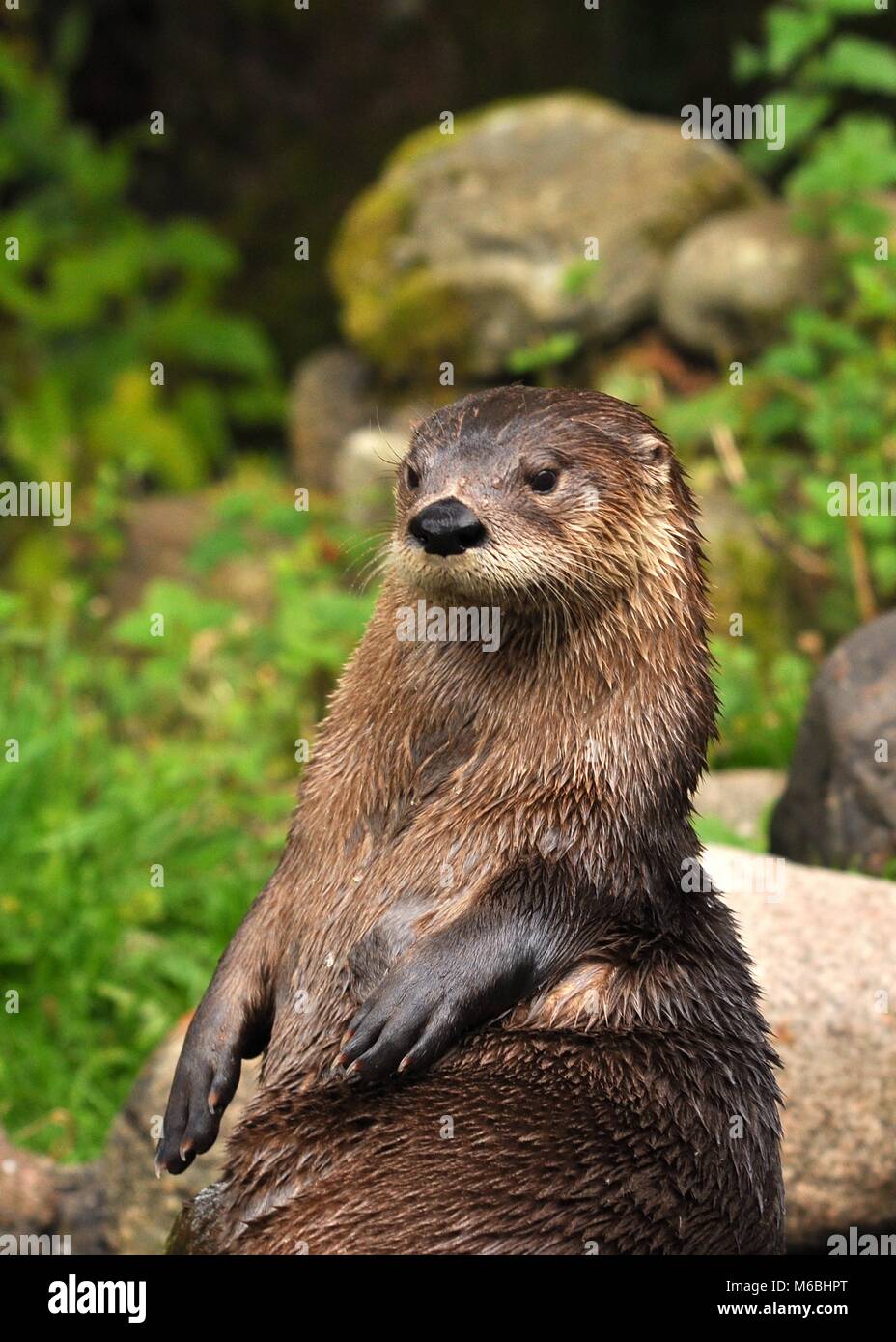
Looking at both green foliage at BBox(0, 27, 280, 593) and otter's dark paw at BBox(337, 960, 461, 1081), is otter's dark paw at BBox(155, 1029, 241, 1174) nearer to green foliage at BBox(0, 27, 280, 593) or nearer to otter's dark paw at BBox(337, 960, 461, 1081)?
otter's dark paw at BBox(337, 960, 461, 1081)

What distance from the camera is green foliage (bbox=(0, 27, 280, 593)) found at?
8.88 meters

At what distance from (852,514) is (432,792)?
3.47 meters

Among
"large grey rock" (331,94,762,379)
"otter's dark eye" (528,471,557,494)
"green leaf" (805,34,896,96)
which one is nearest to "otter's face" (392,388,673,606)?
"otter's dark eye" (528,471,557,494)

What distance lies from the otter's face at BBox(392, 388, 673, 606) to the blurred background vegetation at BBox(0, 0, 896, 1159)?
0.40 metres

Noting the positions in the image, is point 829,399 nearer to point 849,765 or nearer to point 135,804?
point 849,765

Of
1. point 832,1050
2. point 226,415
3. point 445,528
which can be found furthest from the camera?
point 226,415

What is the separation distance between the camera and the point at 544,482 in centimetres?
290

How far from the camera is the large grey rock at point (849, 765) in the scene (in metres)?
4.68

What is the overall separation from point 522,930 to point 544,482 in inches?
28.0

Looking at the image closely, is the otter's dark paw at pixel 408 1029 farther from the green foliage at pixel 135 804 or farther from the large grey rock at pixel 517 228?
the large grey rock at pixel 517 228

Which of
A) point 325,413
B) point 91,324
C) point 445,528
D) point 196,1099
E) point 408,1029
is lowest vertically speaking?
point 196,1099

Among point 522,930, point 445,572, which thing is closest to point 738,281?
point 445,572

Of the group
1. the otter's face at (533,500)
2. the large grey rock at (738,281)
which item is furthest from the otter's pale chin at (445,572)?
the large grey rock at (738,281)

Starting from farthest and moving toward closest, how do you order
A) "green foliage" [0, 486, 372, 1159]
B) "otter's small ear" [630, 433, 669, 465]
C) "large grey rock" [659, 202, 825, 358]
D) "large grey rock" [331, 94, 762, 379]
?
"large grey rock" [331, 94, 762, 379], "large grey rock" [659, 202, 825, 358], "green foliage" [0, 486, 372, 1159], "otter's small ear" [630, 433, 669, 465]
